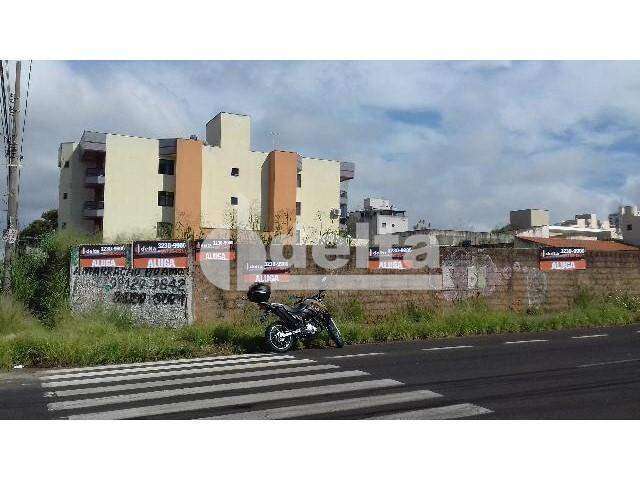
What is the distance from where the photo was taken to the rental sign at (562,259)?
17938mm

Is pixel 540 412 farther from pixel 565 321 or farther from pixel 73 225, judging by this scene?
pixel 73 225

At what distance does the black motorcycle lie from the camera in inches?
466

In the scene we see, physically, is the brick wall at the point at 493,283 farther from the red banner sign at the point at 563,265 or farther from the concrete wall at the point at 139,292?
the concrete wall at the point at 139,292

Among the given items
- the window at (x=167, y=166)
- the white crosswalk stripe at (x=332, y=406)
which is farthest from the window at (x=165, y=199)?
the white crosswalk stripe at (x=332, y=406)

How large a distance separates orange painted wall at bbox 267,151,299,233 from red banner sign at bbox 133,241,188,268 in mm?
36438

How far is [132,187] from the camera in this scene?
151 feet

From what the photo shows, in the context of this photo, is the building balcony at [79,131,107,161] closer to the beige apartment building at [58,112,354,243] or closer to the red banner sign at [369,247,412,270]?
the beige apartment building at [58,112,354,243]

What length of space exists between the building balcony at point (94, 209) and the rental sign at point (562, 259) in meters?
36.4

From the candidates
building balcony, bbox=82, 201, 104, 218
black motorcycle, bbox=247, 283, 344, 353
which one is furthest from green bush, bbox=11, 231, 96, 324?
building balcony, bbox=82, 201, 104, 218

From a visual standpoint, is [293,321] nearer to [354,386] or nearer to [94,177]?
[354,386]
